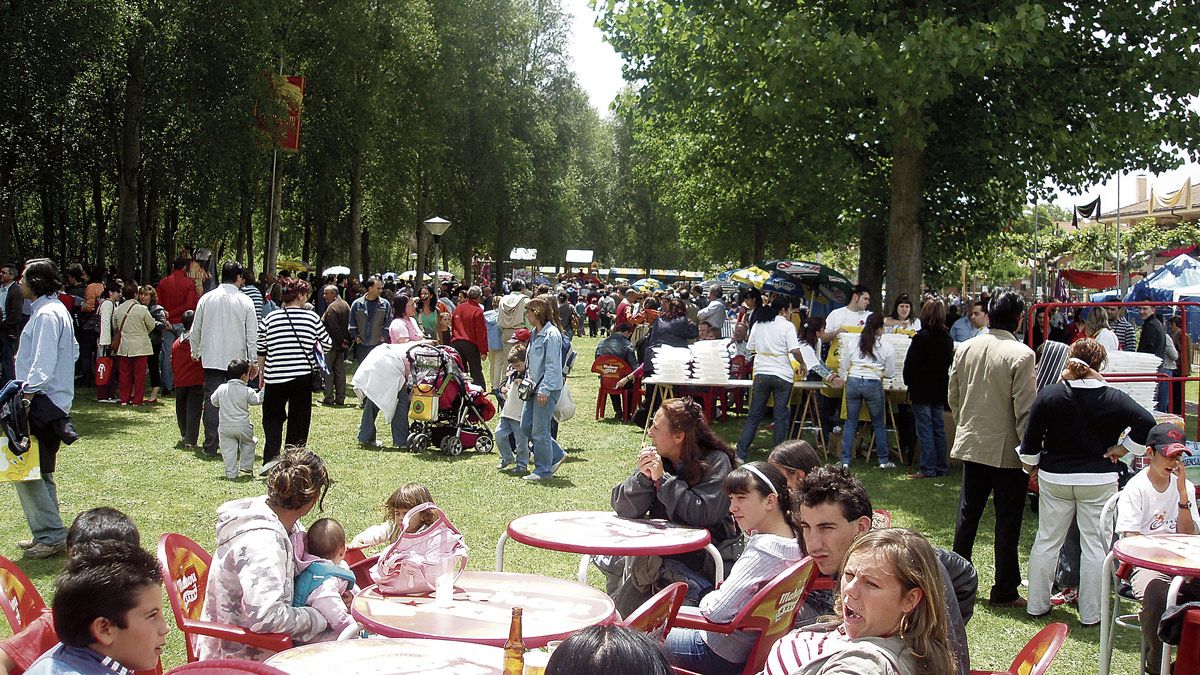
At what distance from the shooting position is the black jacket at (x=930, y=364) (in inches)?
423

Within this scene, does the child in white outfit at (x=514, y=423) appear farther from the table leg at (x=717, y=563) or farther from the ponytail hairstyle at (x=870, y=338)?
the table leg at (x=717, y=563)

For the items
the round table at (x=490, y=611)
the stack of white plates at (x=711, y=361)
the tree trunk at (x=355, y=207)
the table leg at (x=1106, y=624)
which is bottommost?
the table leg at (x=1106, y=624)

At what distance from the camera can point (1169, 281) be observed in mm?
20266

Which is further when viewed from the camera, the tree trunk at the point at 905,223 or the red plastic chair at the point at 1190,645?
the tree trunk at the point at 905,223

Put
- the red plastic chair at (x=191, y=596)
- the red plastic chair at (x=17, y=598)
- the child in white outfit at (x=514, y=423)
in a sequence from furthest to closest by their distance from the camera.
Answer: the child in white outfit at (x=514, y=423) → the red plastic chair at (x=191, y=596) → the red plastic chair at (x=17, y=598)

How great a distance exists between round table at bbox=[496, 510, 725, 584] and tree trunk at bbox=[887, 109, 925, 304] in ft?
39.4

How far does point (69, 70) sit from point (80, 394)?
250 inches

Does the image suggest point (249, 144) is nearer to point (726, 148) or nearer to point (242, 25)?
point (242, 25)

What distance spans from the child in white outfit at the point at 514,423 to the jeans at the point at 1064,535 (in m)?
5.23

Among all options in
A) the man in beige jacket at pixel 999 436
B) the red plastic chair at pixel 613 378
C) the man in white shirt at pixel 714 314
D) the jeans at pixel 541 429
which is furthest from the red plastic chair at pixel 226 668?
the man in white shirt at pixel 714 314

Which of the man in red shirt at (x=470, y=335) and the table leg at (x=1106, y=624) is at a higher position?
the man in red shirt at (x=470, y=335)

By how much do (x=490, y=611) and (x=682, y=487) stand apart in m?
1.37

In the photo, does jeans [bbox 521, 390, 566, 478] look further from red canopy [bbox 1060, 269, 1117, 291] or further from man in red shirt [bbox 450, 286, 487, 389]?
red canopy [bbox 1060, 269, 1117, 291]

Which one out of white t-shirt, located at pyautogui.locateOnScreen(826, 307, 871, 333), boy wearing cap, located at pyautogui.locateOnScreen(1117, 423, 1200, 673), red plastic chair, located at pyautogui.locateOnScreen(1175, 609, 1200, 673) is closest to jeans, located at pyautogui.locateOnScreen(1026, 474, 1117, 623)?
boy wearing cap, located at pyautogui.locateOnScreen(1117, 423, 1200, 673)
